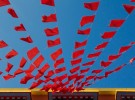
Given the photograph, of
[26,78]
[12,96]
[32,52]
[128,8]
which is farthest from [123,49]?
[12,96]

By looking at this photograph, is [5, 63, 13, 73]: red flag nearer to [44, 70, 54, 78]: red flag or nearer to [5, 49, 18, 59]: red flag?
[5, 49, 18, 59]: red flag

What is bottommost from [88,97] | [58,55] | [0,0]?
[88,97]

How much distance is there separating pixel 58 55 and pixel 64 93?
263 centimetres

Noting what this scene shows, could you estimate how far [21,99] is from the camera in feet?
42.2

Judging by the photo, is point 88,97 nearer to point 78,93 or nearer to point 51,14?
point 78,93

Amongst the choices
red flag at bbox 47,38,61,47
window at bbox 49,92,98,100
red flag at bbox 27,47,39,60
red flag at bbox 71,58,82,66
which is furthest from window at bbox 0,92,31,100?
red flag at bbox 47,38,61,47

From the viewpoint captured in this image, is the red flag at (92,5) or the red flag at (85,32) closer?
the red flag at (92,5)

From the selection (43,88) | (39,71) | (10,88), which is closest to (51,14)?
(39,71)

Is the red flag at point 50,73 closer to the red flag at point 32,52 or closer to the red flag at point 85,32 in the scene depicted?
the red flag at point 32,52

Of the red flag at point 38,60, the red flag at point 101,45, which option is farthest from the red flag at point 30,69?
the red flag at point 101,45

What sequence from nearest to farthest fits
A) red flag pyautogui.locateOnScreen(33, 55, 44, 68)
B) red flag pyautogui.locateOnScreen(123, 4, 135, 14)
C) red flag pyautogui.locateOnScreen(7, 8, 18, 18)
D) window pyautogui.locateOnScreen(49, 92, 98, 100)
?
red flag pyautogui.locateOnScreen(123, 4, 135, 14) < red flag pyautogui.locateOnScreen(7, 8, 18, 18) < red flag pyautogui.locateOnScreen(33, 55, 44, 68) < window pyautogui.locateOnScreen(49, 92, 98, 100)

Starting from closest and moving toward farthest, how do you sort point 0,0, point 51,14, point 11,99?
1. point 0,0
2. point 51,14
3. point 11,99

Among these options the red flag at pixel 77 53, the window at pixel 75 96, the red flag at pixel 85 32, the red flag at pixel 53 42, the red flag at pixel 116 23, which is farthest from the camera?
the window at pixel 75 96

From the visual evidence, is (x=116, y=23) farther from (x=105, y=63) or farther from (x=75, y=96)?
(x=75, y=96)
